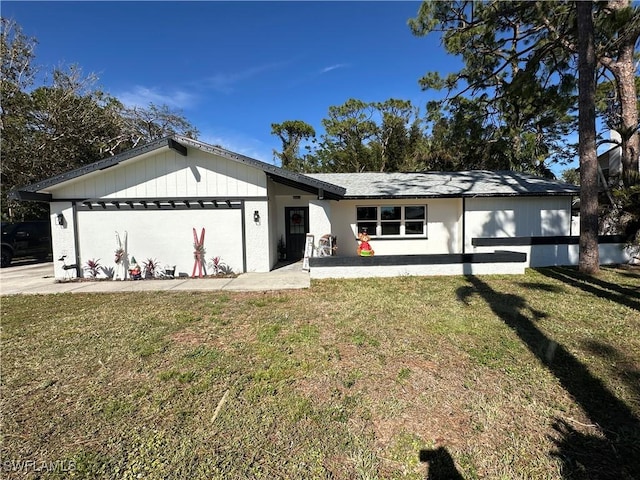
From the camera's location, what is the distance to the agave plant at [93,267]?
954cm

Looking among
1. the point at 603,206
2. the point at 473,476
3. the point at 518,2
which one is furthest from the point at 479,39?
the point at 473,476

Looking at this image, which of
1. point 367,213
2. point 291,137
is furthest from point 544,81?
point 291,137

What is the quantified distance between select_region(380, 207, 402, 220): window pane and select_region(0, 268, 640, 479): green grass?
6091mm

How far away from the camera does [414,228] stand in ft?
38.3

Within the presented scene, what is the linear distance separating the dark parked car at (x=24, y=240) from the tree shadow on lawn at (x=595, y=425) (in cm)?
1868

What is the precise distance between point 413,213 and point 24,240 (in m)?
17.4

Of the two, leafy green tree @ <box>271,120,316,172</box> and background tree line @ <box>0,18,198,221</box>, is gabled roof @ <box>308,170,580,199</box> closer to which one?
background tree line @ <box>0,18,198,221</box>

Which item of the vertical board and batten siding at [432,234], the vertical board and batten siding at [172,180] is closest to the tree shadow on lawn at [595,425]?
the vertical board and batten siding at [432,234]

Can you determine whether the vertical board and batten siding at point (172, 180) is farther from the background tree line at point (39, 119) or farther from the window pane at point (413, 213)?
the background tree line at point (39, 119)

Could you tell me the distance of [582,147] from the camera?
326 inches

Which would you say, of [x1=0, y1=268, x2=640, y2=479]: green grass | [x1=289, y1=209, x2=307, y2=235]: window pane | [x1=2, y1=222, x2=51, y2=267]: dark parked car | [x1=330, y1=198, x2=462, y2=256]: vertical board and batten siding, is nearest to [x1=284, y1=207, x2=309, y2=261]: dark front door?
[x1=289, y1=209, x2=307, y2=235]: window pane

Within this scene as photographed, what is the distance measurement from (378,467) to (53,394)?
3402mm

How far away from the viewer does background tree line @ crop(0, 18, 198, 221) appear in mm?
14250

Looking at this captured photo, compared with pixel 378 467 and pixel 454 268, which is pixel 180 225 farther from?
pixel 378 467
